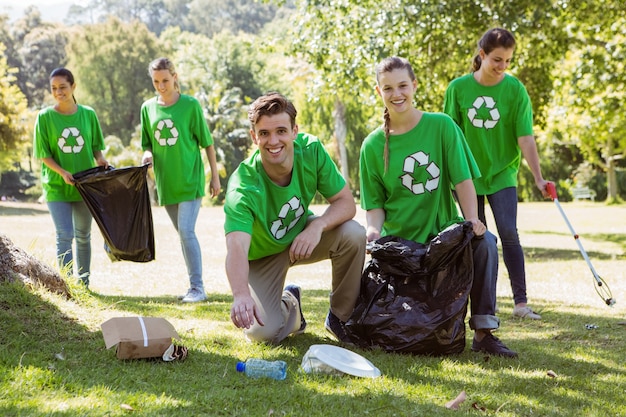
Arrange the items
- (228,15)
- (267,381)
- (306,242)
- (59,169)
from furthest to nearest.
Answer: (228,15), (59,169), (306,242), (267,381)

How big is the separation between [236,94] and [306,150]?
4663 centimetres

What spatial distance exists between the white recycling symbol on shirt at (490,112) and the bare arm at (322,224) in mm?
1517

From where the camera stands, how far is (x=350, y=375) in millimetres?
3650

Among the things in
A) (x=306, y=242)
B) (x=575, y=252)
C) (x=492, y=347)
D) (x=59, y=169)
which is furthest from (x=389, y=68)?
(x=575, y=252)

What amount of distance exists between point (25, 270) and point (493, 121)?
10.7 feet

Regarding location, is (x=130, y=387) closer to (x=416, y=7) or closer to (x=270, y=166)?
(x=270, y=166)

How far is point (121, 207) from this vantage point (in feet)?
20.2

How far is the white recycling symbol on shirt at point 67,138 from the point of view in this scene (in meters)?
6.36

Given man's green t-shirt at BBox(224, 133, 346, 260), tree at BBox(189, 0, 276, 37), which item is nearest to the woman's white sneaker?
man's green t-shirt at BBox(224, 133, 346, 260)

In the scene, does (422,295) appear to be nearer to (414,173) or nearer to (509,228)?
(414,173)

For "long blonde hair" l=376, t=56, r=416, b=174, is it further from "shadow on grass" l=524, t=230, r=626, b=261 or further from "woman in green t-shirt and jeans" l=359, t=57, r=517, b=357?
"shadow on grass" l=524, t=230, r=626, b=261

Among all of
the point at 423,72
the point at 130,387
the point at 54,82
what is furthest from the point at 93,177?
the point at 423,72

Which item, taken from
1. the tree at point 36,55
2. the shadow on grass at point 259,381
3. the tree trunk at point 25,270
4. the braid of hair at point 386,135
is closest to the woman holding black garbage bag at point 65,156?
the tree trunk at point 25,270

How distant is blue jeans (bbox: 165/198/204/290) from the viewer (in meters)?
6.43
